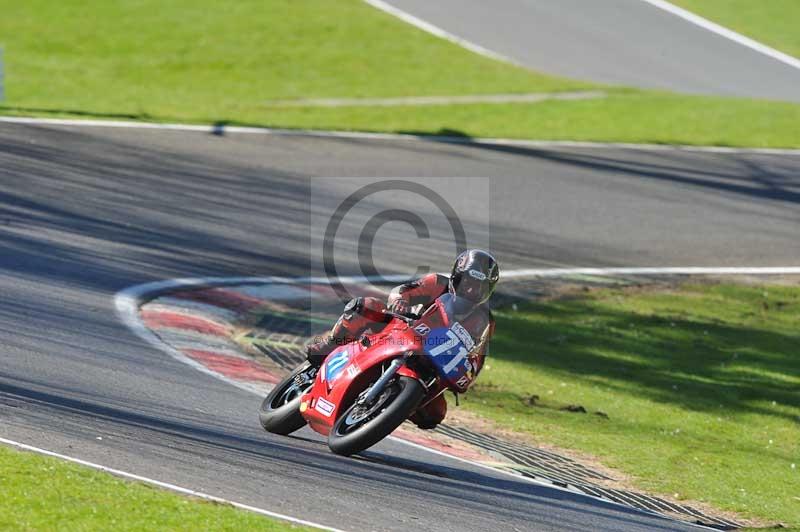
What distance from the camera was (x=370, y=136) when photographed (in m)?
24.8

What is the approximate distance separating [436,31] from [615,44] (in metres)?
5.32

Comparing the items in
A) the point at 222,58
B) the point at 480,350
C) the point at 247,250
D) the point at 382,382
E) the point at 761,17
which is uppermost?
the point at 761,17

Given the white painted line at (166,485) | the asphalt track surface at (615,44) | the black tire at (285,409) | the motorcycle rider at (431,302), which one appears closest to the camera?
the white painted line at (166,485)

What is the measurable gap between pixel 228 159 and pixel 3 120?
4076 millimetres

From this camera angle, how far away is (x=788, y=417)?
13.4 m

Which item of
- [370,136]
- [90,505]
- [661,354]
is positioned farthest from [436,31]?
[90,505]

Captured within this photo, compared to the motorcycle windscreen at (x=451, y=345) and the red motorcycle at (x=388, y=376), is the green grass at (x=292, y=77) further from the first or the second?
the motorcycle windscreen at (x=451, y=345)

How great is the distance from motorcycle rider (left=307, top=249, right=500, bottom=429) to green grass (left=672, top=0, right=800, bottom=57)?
1198 inches

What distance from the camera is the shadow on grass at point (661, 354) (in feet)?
46.1

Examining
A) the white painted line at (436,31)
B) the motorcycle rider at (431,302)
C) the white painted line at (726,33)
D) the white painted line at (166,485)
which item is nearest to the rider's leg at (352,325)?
the motorcycle rider at (431,302)

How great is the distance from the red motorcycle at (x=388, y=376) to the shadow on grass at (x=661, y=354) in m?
5.24

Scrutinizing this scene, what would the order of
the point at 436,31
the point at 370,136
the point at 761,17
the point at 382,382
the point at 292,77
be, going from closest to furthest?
the point at 382,382 < the point at 370,136 < the point at 292,77 < the point at 436,31 < the point at 761,17

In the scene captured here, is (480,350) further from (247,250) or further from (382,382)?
(247,250)

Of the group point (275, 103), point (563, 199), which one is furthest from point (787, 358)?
point (275, 103)
